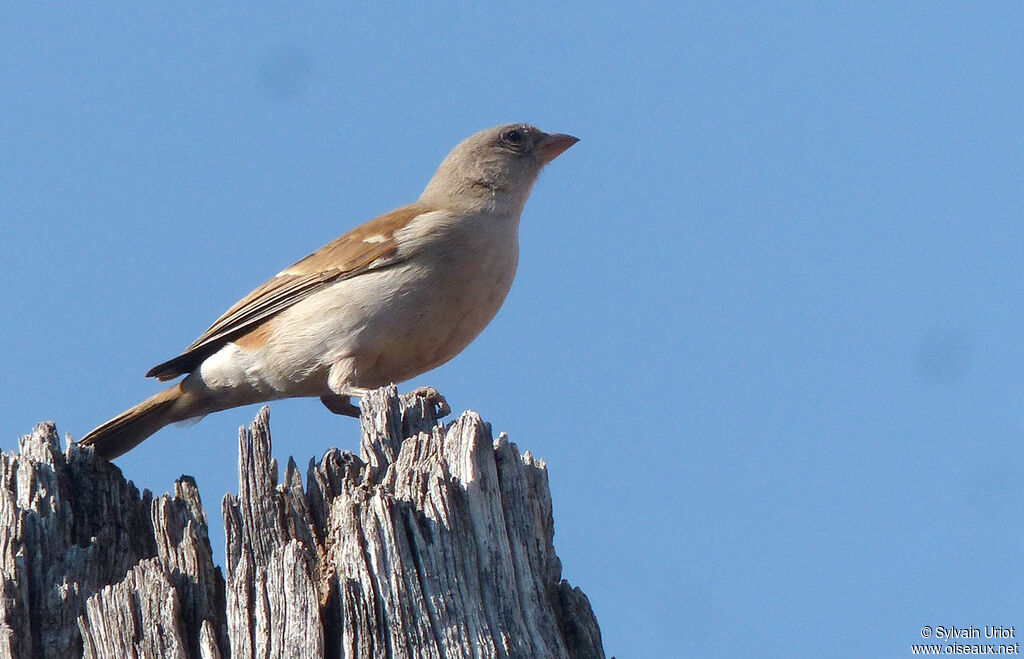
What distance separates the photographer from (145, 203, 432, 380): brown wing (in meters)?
7.79

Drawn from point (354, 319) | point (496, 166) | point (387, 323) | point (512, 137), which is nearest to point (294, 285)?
point (354, 319)

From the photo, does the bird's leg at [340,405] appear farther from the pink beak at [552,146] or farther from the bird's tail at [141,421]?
the pink beak at [552,146]

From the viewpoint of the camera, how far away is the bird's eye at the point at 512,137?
9.09 m

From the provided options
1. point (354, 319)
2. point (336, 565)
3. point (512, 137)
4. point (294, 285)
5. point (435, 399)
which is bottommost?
point (336, 565)

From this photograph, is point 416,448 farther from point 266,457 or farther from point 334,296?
point 334,296

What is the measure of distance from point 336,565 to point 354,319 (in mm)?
3190

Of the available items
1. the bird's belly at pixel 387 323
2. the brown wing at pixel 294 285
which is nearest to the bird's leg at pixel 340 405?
the bird's belly at pixel 387 323

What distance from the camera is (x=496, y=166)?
29.0 ft

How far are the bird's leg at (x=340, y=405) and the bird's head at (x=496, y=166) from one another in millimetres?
1544

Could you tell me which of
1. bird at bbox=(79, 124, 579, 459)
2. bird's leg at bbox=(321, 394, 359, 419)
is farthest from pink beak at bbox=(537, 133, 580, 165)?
bird's leg at bbox=(321, 394, 359, 419)

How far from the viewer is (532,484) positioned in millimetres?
4891

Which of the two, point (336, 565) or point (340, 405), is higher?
point (340, 405)

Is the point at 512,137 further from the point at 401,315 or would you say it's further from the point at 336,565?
the point at 336,565

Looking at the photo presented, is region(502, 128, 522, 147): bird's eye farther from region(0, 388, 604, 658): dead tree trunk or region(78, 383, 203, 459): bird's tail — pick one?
region(0, 388, 604, 658): dead tree trunk
